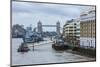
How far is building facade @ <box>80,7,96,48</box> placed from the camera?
2725 millimetres

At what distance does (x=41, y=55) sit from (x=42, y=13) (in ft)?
1.91

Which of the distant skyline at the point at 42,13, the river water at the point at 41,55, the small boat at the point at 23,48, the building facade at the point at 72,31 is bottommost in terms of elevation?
the river water at the point at 41,55

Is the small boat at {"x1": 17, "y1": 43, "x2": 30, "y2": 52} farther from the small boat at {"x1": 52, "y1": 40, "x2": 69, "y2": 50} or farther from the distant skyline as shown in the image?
the small boat at {"x1": 52, "y1": 40, "x2": 69, "y2": 50}

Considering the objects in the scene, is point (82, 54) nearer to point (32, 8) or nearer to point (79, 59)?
point (79, 59)

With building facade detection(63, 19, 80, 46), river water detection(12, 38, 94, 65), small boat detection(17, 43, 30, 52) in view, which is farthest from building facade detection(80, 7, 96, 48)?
small boat detection(17, 43, 30, 52)

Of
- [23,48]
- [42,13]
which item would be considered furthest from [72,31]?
[23,48]

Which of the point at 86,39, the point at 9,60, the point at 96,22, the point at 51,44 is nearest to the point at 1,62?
the point at 9,60

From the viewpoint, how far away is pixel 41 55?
8.29 feet

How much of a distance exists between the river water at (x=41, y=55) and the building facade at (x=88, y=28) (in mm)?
272

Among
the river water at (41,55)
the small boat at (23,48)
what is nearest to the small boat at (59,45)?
the river water at (41,55)

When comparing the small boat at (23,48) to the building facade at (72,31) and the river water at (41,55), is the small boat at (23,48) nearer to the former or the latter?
the river water at (41,55)

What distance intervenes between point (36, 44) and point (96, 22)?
1.00m

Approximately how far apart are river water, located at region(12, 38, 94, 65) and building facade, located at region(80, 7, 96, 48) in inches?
10.7

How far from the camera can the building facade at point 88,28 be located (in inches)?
107
